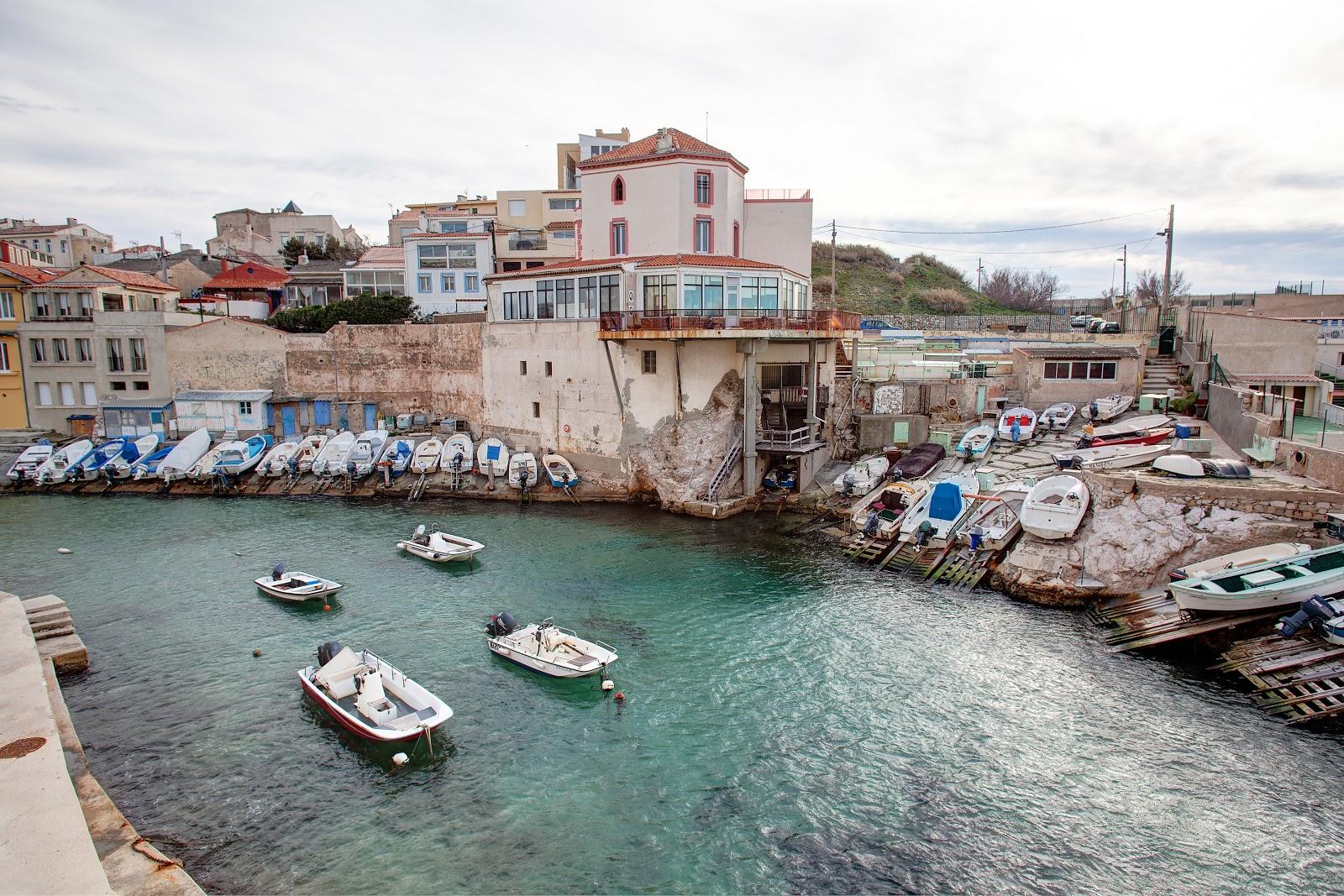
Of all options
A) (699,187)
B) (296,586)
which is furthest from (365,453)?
(699,187)

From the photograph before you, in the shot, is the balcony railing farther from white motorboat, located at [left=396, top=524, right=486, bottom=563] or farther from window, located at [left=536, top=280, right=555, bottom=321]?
white motorboat, located at [left=396, top=524, right=486, bottom=563]

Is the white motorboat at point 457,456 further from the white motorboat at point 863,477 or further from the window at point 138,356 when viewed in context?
the window at point 138,356

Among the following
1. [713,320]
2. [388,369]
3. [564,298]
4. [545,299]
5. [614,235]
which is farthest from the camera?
[388,369]

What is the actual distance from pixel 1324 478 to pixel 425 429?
3502 cm

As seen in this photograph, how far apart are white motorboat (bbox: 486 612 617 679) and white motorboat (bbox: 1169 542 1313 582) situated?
1410 centimetres

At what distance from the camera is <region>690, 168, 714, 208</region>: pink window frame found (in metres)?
31.9

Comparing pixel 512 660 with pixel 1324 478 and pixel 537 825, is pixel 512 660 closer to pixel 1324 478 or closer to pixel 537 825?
pixel 537 825

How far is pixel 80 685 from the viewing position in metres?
16.5

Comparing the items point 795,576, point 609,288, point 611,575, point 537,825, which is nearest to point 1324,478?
point 795,576

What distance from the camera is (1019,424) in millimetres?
30656

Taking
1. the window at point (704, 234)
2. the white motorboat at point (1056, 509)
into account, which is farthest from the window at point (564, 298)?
the white motorboat at point (1056, 509)

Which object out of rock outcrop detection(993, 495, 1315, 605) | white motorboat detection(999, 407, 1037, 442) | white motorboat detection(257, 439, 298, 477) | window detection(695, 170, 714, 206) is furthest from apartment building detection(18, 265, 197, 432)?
rock outcrop detection(993, 495, 1315, 605)

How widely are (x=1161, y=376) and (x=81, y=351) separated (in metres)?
54.0

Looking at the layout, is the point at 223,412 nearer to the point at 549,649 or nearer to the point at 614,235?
the point at 614,235
